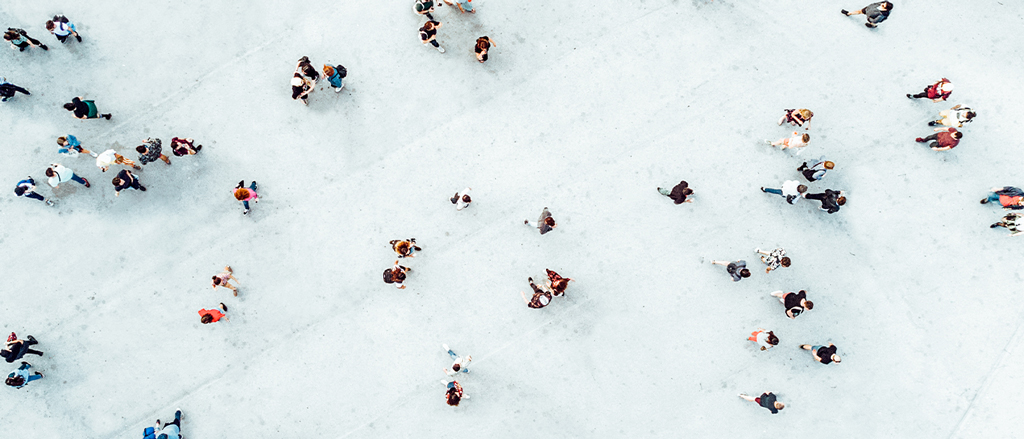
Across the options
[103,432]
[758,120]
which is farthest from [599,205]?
[103,432]

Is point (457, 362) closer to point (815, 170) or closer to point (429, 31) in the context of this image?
point (429, 31)

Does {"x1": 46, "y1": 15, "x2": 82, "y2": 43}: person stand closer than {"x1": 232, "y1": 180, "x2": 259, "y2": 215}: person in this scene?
No

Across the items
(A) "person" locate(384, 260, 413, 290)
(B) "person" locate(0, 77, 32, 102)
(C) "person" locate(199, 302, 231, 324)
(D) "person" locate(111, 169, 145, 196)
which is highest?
(B) "person" locate(0, 77, 32, 102)

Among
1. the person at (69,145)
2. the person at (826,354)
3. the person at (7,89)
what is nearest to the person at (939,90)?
the person at (826,354)

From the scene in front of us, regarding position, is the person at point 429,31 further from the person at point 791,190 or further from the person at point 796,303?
the person at point 796,303

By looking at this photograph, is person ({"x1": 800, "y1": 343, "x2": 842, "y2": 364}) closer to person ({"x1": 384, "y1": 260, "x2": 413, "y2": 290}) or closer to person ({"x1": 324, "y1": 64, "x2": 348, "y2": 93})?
person ({"x1": 384, "y1": 260, "x2": 413, "y2": 290})

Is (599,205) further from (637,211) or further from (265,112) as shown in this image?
(265,112)

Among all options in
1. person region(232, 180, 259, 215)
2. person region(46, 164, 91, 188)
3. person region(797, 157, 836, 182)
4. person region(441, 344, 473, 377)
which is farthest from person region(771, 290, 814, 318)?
person region(46, 164, 91, 188)
